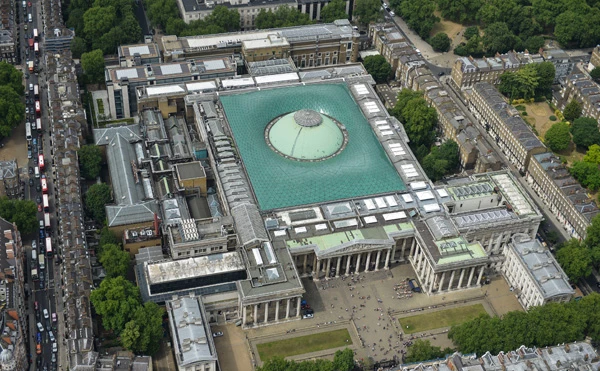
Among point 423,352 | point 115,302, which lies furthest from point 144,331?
point 423,352

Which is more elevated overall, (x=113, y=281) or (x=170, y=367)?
(x=113, y=281)

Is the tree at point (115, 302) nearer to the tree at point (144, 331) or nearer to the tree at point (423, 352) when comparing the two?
the tree at point (144, 331)

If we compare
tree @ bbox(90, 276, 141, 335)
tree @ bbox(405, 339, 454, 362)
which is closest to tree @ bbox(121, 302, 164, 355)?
tree @ bbox(90, 276, 141, 335)

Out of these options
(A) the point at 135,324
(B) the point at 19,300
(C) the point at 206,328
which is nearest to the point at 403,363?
(C) the point at 206,328

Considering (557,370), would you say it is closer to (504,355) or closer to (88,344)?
(504,355)

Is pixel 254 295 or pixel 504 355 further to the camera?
pixel 254 295

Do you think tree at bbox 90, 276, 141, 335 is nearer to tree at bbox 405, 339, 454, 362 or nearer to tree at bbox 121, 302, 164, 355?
tree at bbox 121, 302, 164, 355
